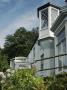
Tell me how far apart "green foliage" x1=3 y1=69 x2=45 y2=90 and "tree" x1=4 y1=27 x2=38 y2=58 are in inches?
1897

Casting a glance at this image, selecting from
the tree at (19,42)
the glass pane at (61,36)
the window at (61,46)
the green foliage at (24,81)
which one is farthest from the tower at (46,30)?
the tree at (19,42)

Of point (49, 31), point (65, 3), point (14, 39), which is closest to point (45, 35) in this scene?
point (49, 31)

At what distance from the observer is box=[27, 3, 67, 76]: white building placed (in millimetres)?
23917

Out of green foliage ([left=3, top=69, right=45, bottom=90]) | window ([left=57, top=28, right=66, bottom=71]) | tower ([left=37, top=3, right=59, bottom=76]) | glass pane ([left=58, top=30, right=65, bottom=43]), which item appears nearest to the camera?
green foliage ([left=3, top=69, right=45, bottom=90])

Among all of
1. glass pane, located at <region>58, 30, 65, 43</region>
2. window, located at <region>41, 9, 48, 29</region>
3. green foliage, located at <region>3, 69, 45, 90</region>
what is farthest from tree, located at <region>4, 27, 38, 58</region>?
green foliage, located at <region>3, 69, 45, 90</region>

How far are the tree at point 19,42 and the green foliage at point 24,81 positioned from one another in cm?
4818

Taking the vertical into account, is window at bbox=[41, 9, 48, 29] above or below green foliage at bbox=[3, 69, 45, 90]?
above

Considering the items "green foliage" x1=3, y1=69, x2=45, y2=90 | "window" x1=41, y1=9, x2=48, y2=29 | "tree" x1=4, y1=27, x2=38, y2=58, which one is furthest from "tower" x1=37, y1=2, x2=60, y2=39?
"tree" x1=4, y1=27, x2=38, y2=58

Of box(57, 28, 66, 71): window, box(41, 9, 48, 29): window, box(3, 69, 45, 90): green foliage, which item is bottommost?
box(3, 69, 45, 90): green foliage

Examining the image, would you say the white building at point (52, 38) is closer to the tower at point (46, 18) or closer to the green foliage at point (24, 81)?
the tower at point (46, 18)

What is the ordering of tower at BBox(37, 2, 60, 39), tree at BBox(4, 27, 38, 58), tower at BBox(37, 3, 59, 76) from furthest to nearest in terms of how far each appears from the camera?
1. tree at BBox(4, 27, 38, 58)
2. tower at BBox(37, 2, 60, 39)
3. tower at BBox(37, 3, 59, 76)

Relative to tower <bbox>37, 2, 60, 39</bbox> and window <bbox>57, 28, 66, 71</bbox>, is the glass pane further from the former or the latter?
tower <bbox>37, 2, 60, 39</bbox>

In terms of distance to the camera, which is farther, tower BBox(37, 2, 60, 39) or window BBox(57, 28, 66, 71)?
tower BBox(37, 2, 60, 39)

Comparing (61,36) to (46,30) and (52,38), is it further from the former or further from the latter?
(46,30)
